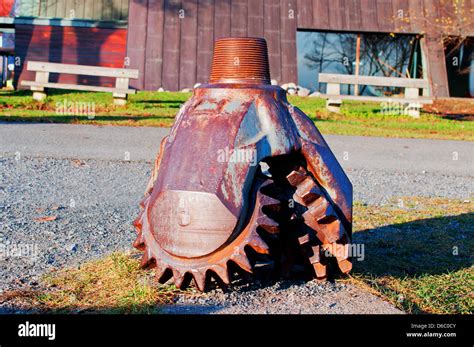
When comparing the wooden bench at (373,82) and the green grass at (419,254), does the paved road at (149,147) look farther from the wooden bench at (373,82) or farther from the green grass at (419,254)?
the wooden bench at (373,82)

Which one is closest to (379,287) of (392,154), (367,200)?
(367,200)

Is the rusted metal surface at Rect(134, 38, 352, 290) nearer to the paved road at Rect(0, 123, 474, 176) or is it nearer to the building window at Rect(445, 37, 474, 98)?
the paved road at Rect(0, 123, 474, 176)

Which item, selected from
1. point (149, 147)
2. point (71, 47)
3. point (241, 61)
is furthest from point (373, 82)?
point (241, 61)

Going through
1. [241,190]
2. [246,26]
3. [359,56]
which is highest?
[246,26]

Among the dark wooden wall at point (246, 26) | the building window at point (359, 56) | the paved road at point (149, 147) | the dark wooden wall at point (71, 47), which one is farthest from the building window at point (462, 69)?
the dark wooden wall at point (71, 47)

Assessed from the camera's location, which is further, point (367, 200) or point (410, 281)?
point (367, 200)

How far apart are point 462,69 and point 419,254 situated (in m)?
19.4

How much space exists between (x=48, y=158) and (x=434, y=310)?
20.1 ft

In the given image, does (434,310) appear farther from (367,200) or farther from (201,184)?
(367,200)

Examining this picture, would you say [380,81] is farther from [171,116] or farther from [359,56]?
[359,56]

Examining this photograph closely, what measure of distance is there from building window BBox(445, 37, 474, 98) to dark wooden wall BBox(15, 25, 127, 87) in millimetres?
11225

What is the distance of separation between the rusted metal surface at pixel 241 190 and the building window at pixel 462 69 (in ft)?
66.5

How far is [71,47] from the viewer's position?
70.6 ft
